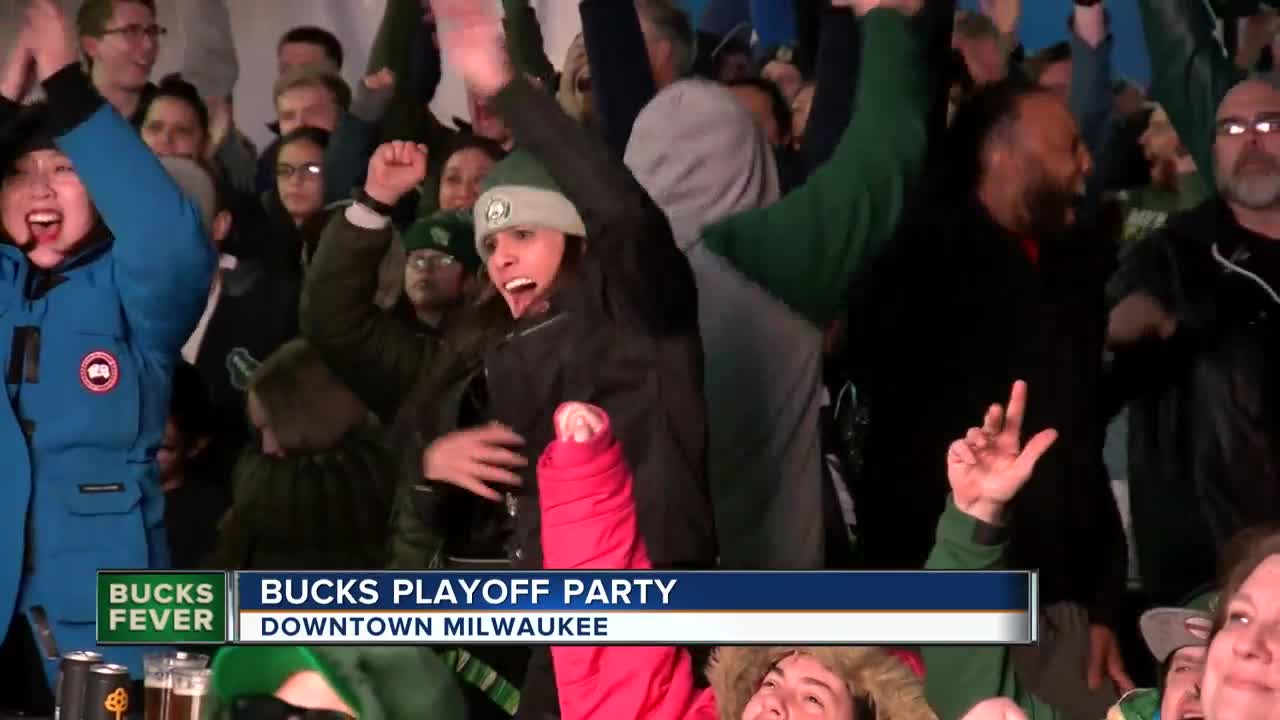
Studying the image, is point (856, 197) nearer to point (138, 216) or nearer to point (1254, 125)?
point (1254, 125)

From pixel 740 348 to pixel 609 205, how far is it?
0.44 m

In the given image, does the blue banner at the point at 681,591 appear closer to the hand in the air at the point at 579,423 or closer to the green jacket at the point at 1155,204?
the hand in the air at the point at 579,423

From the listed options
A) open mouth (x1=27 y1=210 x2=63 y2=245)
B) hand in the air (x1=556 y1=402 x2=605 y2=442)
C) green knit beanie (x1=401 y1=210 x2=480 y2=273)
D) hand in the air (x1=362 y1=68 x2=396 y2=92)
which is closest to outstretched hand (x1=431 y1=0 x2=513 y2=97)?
hand in the air (x1=362 y1=68 x2=396 y2=92)

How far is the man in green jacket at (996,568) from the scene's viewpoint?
3586mm

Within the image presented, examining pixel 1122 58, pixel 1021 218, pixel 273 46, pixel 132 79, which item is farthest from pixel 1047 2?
pixel 132 79

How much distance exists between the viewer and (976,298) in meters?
3.86

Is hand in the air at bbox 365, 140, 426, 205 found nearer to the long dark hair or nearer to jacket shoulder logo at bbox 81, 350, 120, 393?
jacket shoulder logo at bbox 81, 350, 120, 393

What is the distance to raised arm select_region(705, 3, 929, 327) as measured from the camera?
148 inches

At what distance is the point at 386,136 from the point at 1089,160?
1.27 metres

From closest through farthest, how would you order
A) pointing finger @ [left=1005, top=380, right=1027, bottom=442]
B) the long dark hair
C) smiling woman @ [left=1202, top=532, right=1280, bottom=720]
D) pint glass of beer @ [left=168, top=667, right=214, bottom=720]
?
smiling woman @ [left=1202, top=532, right=1280, bottom=720], the long dark hair, pointing finger @ [left=1005, top=380, right=1027, bottom=442], pint glass of beer @ [left=168, top=667, right=214, bottom=720]

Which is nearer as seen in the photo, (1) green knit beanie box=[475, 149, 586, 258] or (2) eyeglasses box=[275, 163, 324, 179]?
(1) green knit beanie box=[475, 149, 586, 258]

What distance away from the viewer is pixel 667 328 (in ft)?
12.0

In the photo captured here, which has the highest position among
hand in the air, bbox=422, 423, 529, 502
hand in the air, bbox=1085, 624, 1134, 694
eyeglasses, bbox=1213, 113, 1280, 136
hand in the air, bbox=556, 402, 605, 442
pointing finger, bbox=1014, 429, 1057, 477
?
eyeglasses, bbox=1213, 113, 1280, 136

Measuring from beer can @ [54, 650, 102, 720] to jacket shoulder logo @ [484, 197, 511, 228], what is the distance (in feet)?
3.35
